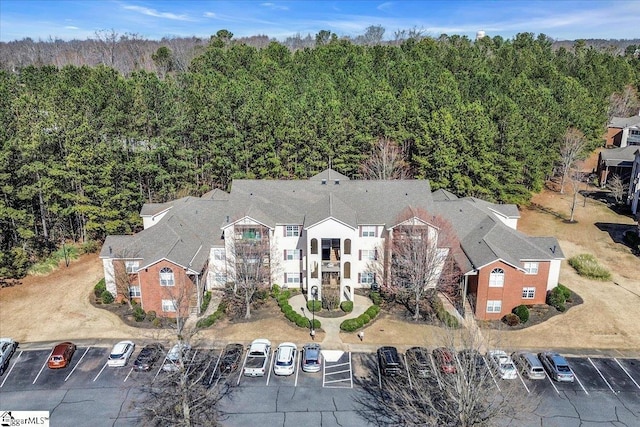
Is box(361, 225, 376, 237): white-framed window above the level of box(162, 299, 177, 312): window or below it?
above

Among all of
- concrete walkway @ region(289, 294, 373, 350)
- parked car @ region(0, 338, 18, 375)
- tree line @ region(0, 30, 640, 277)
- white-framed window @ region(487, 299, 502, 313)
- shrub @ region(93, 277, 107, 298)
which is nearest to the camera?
parked car @ region(0, 338, 18, 375)

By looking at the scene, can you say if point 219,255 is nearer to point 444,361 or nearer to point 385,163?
point 444,361

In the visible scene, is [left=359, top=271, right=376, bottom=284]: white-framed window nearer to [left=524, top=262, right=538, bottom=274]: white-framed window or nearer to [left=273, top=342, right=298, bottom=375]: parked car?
[left=273, top=342, right=298, bottom=375]: parked car

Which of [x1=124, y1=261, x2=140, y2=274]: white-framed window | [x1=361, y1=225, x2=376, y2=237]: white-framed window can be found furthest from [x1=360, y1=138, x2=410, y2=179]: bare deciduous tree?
[x1=124, y1=261, x2=140, y2=274]: white-framed window

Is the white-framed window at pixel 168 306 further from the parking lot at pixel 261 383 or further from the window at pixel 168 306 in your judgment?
the parking lot at pixel 261 383

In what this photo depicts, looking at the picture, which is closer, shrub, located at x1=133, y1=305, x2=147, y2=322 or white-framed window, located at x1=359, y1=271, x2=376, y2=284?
shrub, located at x1=133, y1=305, x2=147, y2=322

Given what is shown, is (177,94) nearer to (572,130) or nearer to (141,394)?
(141,394)

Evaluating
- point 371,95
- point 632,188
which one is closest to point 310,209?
point 371,95
